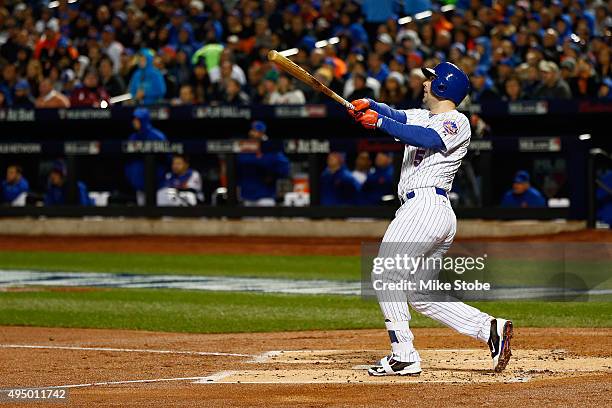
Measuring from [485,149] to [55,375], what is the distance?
1011cm

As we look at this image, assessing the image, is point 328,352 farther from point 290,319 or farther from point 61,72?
point 61,72

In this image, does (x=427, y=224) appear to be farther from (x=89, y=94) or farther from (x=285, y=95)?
(x=89, y=94)

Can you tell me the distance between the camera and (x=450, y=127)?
732 centimetres

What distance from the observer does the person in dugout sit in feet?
58.5

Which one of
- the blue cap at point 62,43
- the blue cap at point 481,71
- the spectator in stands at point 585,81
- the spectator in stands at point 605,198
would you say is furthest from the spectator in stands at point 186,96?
the spectator in stands at point 605,198

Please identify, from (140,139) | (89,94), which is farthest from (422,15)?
(89,94)

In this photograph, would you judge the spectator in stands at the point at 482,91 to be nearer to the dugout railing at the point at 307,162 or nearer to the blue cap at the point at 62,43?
the dugout railing at the point at 307,162

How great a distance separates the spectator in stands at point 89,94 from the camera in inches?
784

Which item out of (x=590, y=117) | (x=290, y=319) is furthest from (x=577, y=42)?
(x=290, y=319)

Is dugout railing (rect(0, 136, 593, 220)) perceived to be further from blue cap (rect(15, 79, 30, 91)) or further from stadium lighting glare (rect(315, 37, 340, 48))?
stadium lighting glare (rect(315, 37, 340, 48))

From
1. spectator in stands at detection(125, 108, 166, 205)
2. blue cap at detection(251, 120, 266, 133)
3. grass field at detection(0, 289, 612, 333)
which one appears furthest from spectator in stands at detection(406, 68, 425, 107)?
grass field at detection(0, 289, 612, 333)

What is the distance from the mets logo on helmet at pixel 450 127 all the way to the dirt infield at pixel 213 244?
892 cm

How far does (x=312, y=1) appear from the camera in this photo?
21859 millimetres

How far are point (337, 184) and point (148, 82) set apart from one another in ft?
13.7
